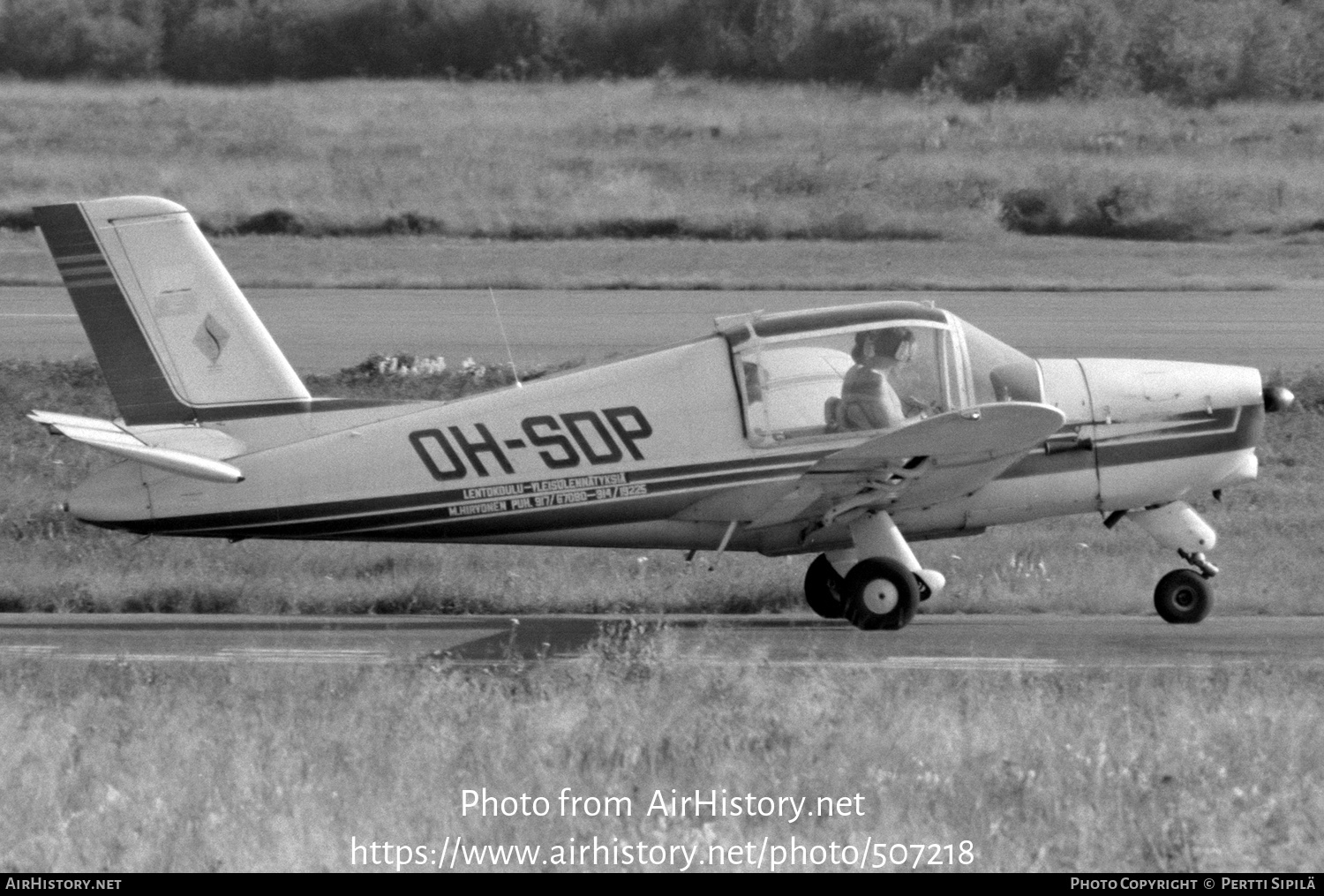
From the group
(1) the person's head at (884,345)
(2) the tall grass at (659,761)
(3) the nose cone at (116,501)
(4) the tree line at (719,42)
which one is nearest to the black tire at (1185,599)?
(2) the tall grass at (659,761)

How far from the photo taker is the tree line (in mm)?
44188

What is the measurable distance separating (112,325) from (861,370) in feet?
15.0

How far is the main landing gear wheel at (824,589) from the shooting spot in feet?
36.4

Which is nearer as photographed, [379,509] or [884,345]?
[884,345]

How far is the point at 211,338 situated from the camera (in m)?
10.8

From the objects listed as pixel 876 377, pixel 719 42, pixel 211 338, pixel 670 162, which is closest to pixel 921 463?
pixel 876 377

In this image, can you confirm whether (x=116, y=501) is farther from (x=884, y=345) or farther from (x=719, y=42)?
(x=719, y=42)

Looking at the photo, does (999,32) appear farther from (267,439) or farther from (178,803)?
(178,803)

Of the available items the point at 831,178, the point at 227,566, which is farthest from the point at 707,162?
the point at 227,566

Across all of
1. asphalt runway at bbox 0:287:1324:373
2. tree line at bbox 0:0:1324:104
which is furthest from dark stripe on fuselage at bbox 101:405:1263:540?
tree line at bbox 0:0:1324:104

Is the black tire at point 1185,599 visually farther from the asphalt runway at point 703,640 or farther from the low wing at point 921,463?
the low wing at point 921,463

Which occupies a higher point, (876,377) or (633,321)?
(876,377)

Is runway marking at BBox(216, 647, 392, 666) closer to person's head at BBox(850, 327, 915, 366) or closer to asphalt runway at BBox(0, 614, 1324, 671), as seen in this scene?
asphalt runway at BBox(0, 614, 1324, 671)

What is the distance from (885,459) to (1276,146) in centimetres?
2970
